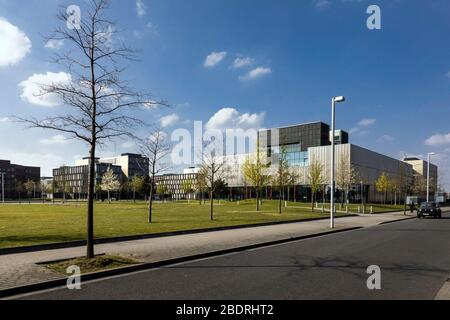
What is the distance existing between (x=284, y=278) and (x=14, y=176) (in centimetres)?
15940

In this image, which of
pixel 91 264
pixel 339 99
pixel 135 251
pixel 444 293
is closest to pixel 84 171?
pixel 339 99

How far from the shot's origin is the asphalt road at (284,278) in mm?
6996

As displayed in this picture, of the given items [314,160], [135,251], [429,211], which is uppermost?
[314,160]

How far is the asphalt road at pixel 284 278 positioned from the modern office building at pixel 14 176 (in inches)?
5519

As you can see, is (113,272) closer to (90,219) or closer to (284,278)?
(90,219)

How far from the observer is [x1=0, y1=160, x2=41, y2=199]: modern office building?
453ft

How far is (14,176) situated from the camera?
145250 mm

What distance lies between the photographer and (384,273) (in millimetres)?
9062

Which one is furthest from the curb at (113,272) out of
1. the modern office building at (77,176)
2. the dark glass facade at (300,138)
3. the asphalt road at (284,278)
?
the modern office building at (77,176)

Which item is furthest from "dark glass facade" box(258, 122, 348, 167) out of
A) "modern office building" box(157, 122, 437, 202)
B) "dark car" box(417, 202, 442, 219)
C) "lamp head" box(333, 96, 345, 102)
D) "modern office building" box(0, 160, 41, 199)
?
"modern office building" box(0, 160, 41, 199)

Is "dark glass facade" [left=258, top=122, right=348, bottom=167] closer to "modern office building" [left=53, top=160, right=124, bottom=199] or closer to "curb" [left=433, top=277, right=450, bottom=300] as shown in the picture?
"modern office building" [left=53, top=160, right=124, bottom=199]
